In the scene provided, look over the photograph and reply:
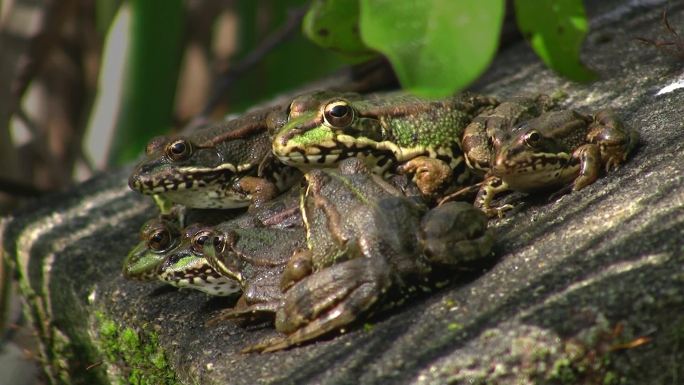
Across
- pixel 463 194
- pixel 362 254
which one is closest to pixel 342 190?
pixel 362 254

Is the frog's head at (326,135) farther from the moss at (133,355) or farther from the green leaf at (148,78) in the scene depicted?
the green leaf at (148,78)

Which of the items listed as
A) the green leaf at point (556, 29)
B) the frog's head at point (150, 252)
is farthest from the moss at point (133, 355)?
the green leaf at point (556, 29)

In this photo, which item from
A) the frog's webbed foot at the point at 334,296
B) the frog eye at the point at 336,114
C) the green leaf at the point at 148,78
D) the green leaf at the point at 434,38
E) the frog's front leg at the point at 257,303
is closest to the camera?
the green leaf at the point at 434,38

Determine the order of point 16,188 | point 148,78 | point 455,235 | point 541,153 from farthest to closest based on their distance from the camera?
point 148,78 → point 16,188 → point 541,153 → point 455,235

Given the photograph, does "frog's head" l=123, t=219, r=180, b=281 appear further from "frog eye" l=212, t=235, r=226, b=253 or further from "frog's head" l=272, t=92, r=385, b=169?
"frog's head" l=272, t=92, r=385, b=169

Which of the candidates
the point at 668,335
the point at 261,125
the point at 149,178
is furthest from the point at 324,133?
the point at 668,335

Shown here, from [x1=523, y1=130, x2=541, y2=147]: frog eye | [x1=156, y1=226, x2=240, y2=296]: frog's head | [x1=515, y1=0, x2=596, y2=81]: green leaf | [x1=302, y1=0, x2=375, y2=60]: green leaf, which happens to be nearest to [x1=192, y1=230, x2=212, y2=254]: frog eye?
[x1=156, y1=226, x2=240, y2=296]: frog's head

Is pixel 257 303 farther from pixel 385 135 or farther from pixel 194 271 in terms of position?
pixel 385 135
